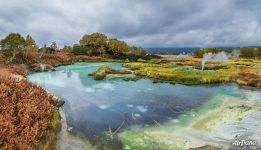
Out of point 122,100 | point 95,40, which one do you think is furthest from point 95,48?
point 122,100

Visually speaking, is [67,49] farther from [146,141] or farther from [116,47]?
[146,141]

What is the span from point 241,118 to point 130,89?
48.9 feet

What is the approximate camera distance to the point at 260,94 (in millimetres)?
32344

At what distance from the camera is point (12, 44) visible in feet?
206

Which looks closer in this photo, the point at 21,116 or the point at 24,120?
the point at 24,120

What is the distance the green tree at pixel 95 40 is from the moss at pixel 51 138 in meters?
80.1

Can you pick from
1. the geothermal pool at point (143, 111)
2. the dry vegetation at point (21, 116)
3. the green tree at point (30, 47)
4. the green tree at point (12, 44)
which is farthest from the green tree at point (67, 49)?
the dry vegetation at point (21, 116)

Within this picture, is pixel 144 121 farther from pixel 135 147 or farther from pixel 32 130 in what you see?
pixel 32 130

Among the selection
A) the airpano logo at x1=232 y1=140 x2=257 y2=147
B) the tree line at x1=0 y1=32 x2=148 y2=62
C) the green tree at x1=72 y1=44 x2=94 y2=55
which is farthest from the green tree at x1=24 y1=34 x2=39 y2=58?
the airpano logo at x1=232 y1=140 x2=257 y2=147

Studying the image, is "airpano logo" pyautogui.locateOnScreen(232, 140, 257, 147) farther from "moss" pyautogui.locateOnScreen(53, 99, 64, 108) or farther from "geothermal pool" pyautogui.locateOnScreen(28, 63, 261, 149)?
"moss" pyautogui.locateOnScreen(53, 99, 64, 108)

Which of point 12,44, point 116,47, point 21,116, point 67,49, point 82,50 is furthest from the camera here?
point 67,49

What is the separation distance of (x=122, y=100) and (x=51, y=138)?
1263 centimetres

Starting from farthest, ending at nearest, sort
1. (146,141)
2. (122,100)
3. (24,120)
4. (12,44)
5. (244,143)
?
(12,44)
(122,100)
(146,141)
(244,143)
(24,120)

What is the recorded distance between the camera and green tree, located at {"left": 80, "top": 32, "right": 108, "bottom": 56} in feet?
335
